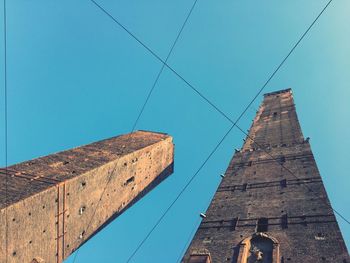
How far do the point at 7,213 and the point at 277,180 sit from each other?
9394 millimetres

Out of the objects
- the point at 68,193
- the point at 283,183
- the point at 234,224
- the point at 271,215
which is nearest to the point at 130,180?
the point at 68,193

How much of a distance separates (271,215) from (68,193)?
7113 mm

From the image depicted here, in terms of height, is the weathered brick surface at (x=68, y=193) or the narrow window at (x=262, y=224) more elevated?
the weathered brick surface at (x=68, y=193)

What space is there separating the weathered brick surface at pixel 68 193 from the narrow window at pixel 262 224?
22.0 ft

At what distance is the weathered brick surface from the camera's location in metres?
12.5

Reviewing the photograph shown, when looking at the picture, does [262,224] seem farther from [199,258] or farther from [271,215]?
[199,258]

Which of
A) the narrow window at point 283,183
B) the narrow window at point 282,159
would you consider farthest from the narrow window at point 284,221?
the narrow window at point 282,159

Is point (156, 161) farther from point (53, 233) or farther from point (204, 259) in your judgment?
point (204, 259)

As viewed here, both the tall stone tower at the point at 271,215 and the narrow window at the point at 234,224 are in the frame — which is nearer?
the tall stone tower at the point at 271,215

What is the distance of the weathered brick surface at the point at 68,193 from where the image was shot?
41.1 feet

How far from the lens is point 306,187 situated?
46.5ft

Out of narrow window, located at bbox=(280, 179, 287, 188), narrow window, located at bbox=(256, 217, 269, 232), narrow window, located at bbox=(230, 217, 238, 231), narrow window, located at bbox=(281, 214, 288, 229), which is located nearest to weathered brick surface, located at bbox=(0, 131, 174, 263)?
narrow window, located at bbox=(230, 217, 238, 231)

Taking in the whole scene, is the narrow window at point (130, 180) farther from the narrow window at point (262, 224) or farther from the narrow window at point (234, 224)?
the narrow window at point (262, 224)

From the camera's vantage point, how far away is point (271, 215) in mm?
12938
